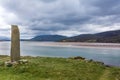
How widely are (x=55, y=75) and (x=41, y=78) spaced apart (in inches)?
59.7

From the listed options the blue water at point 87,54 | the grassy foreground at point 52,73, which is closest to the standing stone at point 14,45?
the grassy foreground at point 52,73

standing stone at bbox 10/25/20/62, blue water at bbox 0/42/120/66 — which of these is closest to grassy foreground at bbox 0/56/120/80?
standing stone at bbox 10/25/20/62

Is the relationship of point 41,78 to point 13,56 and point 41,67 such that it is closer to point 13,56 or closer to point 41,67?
point 41,67

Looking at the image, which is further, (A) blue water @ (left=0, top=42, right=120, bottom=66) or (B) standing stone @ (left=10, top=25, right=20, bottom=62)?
(A) blue water @ (left=0, top=42, right=120, bottom=66)

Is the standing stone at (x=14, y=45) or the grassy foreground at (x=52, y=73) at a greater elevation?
the standing stone at (x=14, y=45)

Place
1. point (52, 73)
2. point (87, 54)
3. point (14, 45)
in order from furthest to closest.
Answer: point (87, 54)
point (14, 45)
point (52, 73)

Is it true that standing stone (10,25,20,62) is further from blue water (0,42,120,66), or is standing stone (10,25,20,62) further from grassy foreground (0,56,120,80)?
blue water (0,42,120,66)

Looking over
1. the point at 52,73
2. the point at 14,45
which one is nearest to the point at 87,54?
the point at 14,45

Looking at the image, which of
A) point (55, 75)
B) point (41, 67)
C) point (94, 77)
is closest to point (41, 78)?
point (55, 75)

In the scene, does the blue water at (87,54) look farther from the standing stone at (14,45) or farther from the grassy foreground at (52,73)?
the standing stone at (14,45)

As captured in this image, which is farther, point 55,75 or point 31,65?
point 31,65

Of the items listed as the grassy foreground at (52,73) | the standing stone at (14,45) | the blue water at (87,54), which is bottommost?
the blue water at (87,54)

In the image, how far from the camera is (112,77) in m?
25.4

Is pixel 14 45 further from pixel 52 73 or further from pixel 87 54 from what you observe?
pixel 87 54
